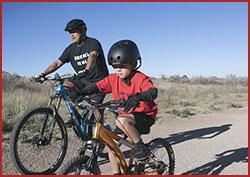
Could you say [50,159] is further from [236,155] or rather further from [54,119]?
[236,155]

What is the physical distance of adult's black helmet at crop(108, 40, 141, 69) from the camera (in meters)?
2.96

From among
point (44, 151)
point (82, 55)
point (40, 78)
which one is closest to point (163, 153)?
point (44, 151)

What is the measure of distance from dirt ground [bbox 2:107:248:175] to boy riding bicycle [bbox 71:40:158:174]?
127cm

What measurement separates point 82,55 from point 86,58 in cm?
10

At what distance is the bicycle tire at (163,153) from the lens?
3174 mm

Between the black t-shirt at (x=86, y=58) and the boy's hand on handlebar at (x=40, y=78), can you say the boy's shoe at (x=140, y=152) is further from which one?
the black t-shirt at (x=86, y=58)

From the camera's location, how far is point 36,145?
3.54 m

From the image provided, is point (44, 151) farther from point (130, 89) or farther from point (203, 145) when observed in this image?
Result: point (203, 145)

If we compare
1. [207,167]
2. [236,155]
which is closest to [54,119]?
[207,167]

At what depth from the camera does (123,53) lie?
2961 millimetres

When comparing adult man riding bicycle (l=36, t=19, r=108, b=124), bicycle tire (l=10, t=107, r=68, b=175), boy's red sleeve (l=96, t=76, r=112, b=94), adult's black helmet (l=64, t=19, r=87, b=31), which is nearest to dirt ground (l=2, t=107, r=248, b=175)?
bicycle tire (l=10, t=107, r=68, b=175)

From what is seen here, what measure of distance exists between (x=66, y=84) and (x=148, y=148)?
1703 mm

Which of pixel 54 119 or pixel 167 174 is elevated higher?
pixel 54 119

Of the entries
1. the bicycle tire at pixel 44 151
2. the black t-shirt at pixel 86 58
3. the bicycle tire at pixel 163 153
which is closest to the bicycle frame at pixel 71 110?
the bicycle tire at pixel 44 151
